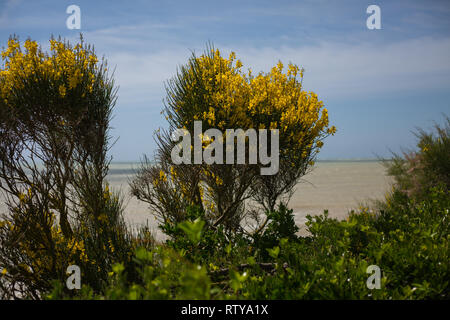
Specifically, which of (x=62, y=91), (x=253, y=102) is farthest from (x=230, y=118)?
(x=62, y=91)

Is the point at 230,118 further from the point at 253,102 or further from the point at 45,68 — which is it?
the point at 45,68

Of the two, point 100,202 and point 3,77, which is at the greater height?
point 3,77

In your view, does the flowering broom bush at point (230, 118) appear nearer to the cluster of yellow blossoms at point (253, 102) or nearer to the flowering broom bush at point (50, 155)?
the cluster of yellow blossoms at point (253, 102)

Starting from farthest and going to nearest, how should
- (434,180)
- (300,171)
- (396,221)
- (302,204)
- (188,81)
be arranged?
(302,204) < (434,180) < (300,171) < (188,81) < (396,221)

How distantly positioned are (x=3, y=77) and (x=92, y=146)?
1.60 meters

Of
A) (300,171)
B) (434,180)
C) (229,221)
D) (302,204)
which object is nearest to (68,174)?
(229,221)

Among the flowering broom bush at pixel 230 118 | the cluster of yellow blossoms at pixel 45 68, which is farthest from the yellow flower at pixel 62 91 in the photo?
the flowering broom bush at pixel 230 118

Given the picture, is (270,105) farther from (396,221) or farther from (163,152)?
(396,221)

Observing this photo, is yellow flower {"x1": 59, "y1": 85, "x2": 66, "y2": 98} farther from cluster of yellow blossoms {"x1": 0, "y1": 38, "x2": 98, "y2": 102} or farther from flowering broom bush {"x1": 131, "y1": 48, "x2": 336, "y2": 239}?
flowering broom bush {"x1": 131, "y1": 48, "x2": 336, "y2": 239}

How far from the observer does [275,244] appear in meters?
4.59

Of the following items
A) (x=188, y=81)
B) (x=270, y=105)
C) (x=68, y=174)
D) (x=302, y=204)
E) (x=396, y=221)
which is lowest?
(x=302, y=204)

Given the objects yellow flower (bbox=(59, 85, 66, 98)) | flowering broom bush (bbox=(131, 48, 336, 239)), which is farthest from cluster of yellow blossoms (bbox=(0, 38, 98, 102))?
flowering broom bush (bbox=(131, 48, 336, 239))

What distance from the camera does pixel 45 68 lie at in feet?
18.7

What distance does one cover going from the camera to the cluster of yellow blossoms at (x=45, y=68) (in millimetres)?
5613
